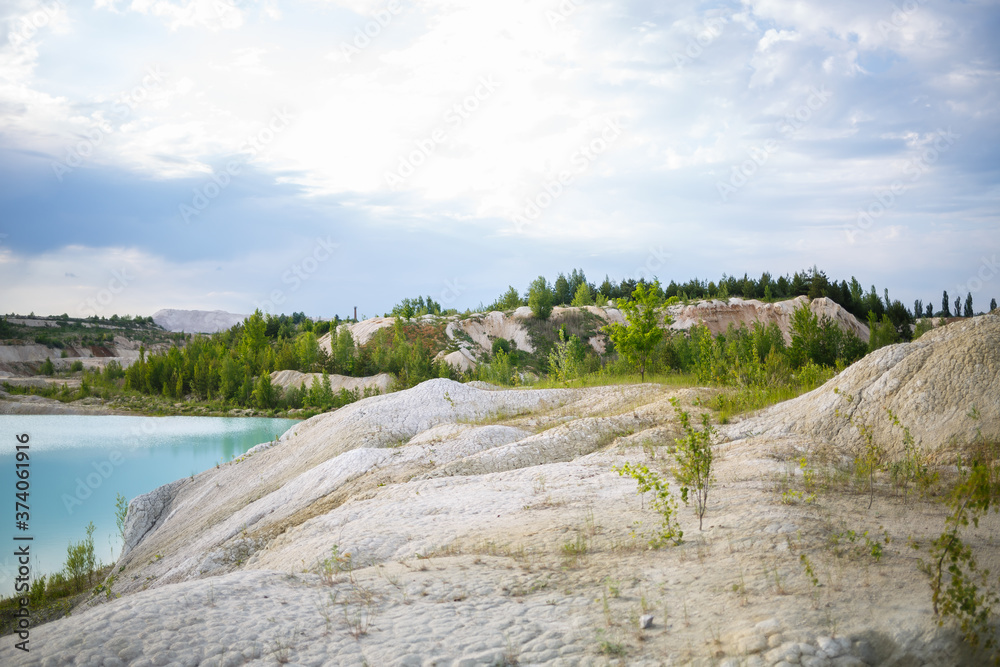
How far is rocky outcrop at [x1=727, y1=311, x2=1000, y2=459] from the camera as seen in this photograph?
764 centimetres

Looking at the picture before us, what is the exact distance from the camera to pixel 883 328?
2580cm

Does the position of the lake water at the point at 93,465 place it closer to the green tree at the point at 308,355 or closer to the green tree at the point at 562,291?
the green tree at the point at 308,355

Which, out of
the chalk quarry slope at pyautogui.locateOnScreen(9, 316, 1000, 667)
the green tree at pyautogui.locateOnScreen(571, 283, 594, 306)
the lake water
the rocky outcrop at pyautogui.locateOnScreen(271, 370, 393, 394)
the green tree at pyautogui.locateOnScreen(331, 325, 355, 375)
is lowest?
the lake water

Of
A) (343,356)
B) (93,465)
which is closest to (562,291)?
(343,356)

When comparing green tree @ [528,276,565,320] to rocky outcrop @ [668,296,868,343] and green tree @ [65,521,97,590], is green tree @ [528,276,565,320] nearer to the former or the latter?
rocky outcrop @ [668,296,868,343]

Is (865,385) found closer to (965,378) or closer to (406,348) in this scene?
(965,378)

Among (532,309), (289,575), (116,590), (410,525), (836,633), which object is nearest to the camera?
(836,633)

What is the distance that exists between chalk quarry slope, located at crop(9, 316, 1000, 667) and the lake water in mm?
3519

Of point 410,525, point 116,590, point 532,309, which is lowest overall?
point 116,590

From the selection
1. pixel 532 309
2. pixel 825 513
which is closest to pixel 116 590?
pixel 825 513

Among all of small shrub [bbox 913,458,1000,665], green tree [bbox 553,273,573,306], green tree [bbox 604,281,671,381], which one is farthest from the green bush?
small shrub [bbox 913,458,1000,665]

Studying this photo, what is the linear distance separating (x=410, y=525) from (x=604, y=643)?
3.85 m

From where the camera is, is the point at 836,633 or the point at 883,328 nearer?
the point at 836,633

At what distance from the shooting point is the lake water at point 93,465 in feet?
41.7
